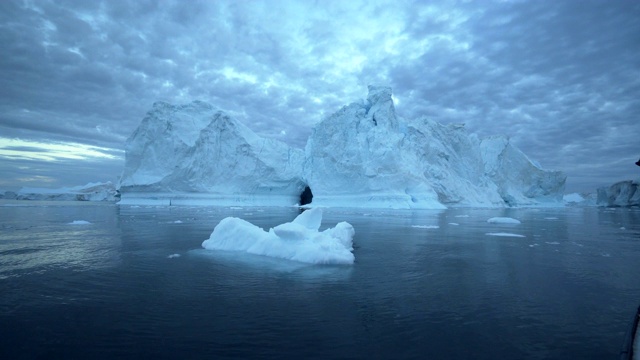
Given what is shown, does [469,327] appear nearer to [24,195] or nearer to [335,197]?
[335,197]

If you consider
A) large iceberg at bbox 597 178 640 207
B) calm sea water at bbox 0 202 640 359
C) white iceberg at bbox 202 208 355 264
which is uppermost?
large iceberg at bbox 597 178 640 207

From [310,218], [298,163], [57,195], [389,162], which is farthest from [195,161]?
[57,195]

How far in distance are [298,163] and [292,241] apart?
3302cm

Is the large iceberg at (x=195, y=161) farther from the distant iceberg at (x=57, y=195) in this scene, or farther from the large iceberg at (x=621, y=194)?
the large iceberg at (x=621, y=194)

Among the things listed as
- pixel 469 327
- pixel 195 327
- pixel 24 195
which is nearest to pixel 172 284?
pixel 195 327

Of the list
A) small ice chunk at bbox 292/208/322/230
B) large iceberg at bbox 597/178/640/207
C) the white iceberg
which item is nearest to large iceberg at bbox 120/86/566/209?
large iceberg at bbox 597/178/640/207

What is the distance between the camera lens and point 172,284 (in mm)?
4969

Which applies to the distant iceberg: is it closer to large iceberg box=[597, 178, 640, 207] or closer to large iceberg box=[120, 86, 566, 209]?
large iceberg box=[120, 86, 566, 209]

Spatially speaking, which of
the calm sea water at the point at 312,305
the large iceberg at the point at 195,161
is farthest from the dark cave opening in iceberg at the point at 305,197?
→ the calm sea water at the point at 312,305

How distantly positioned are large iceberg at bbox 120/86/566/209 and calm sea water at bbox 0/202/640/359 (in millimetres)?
25476

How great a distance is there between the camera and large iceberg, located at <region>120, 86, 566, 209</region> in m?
32.8

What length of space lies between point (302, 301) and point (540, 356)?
2386mm

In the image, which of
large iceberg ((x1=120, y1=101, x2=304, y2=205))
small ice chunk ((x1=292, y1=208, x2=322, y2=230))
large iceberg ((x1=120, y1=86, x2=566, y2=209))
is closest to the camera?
small ice chunk ((x1=292, y1=208, x2=322, y2=230))

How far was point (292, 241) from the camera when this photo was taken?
723 centimetres
